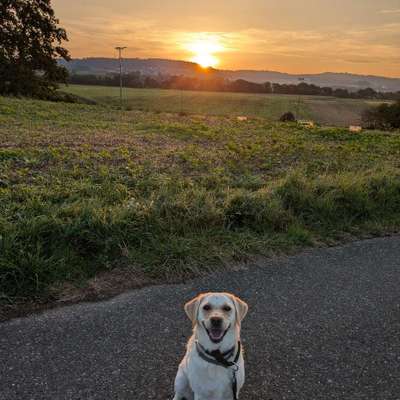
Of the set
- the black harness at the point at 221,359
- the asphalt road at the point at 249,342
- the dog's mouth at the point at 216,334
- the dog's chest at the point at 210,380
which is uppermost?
the dog's mouth at the point at 216,334

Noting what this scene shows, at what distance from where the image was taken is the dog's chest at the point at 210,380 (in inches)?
112

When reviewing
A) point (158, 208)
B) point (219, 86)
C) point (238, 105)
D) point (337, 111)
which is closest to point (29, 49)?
point (238, 105)

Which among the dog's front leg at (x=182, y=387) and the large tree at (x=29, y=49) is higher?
the large tree at (x=29, y=49)

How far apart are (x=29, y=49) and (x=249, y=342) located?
129 ft

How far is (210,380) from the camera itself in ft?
9.33

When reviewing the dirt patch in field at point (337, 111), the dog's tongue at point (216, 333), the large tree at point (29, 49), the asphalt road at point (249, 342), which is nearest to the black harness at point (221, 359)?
the dog's tongue at point (216, 333)

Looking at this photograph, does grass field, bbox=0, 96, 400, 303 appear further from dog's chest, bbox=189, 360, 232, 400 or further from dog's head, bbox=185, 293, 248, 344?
dog's chest, bbox=189, 360, 232, 400

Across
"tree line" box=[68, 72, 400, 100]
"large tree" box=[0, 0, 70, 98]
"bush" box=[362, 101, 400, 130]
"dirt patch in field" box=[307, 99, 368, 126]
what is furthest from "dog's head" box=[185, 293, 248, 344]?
"tree line" box=[68, 72, 400, 100]

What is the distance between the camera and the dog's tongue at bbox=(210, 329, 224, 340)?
2.83 m

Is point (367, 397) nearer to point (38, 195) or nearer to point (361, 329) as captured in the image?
point (361, 329)

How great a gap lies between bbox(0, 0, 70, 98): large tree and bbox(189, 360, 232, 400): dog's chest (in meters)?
36.9

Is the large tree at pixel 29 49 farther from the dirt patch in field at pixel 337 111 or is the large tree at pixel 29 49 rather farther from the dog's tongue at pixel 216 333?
the dog's tongue at pixel 216 333

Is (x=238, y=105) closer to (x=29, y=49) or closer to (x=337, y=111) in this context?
(x=337, y=111)

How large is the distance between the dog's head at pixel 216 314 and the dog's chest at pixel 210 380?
0.19 metres
